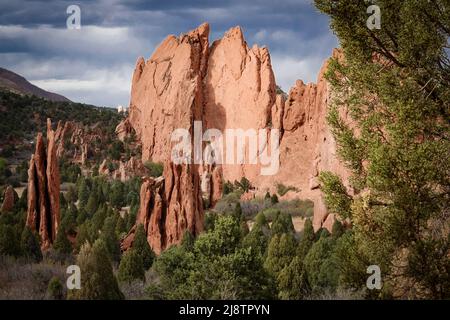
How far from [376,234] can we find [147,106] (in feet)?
253

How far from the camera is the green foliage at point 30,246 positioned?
22.0 meters

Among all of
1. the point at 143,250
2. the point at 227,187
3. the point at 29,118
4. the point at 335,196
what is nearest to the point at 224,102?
the point at 227,187

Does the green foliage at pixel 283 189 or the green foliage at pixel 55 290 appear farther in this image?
the green foliage at pixel 283 189

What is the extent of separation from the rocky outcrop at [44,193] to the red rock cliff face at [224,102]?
2931 centimetres

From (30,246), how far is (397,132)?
1828 cm

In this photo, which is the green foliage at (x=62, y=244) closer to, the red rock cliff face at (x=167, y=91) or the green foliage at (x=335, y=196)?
the green foliage at (x=335, y=196)

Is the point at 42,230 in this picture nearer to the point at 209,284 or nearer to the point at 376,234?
the point at 209,284

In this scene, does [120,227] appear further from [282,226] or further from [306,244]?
[306,244]

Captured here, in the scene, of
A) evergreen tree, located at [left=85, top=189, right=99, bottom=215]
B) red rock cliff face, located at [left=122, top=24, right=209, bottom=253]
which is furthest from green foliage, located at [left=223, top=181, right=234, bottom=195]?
evergreen tree, located at [left=85, top=189, right=99, bottom=215]

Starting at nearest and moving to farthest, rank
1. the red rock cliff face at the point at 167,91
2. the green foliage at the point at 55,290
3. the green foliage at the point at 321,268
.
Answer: the green foliage at the point at 55,290
the green foliage at the point at 321,268
the red rock cliff face at the point at 167,91

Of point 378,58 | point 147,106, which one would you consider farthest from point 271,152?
point 378,58

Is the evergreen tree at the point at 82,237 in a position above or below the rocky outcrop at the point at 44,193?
below

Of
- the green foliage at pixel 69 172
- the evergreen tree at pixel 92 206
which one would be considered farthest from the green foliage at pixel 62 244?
the green foliage at pixel 69 172

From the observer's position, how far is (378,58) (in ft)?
39.7
